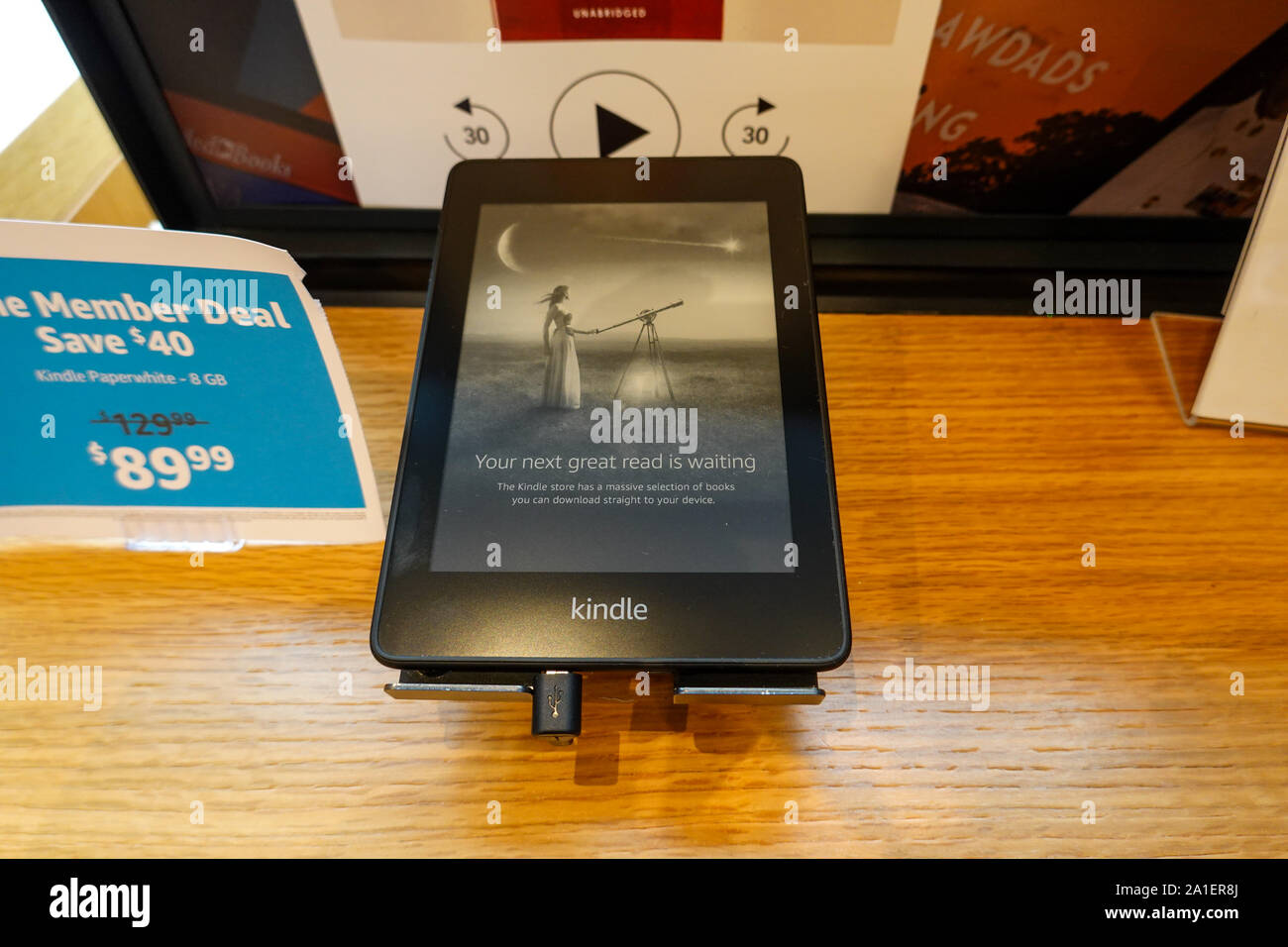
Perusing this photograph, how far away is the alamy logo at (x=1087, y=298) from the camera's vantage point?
0.78 metres

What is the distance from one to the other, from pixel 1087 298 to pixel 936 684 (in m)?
0.44

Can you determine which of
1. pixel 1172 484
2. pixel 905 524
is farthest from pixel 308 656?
pixel 1172 484

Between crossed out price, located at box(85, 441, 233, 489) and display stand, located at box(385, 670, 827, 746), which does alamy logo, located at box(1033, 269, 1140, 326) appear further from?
crossed out price, located at box(85, 441, 233, 489)

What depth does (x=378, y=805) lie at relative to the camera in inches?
21.3

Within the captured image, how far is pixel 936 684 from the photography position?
1.89 feet

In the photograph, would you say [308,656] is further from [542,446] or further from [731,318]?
[731,318]

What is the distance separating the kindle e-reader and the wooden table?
97 mm

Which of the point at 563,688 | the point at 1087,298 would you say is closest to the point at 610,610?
the point at 563,688

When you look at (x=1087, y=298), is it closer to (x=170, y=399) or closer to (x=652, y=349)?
(x=652, y=349)

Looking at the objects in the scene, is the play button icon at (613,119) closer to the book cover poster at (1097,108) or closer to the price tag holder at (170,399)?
the book cover poster at (1097,108)

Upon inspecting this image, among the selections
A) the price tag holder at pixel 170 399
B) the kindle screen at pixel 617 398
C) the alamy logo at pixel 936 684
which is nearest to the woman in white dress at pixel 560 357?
the kindle screen at pixel 617 398

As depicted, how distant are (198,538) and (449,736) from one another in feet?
0.82
